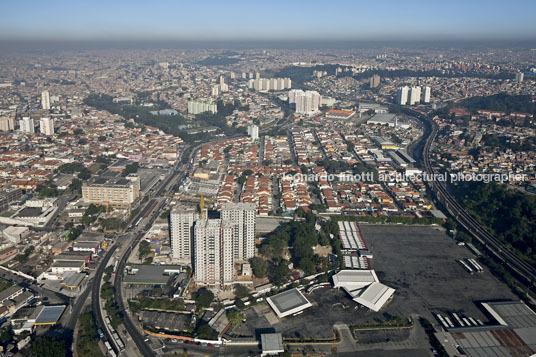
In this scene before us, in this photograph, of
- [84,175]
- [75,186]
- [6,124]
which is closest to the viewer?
[75,186]

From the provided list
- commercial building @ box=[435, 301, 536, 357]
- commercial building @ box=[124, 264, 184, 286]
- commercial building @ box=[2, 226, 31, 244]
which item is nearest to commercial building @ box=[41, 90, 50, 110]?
commercial building @ box=[2, 226, 31, 244]

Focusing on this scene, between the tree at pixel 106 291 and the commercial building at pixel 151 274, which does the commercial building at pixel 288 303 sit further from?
→ the tree at pixel 106 291

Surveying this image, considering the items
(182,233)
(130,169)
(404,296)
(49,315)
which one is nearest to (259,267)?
(182,233)

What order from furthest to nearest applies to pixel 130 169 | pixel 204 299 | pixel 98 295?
pixel 130 169 → pixel 98 295 → pixel 204 299

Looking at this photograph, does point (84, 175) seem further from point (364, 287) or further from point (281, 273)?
point (364, 287)

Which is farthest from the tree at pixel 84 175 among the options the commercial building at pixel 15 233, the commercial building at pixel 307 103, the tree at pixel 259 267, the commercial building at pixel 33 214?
the commercial building at pixel 307 103

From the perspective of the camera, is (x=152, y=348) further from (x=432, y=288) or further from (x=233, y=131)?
(x=233, y=131)
